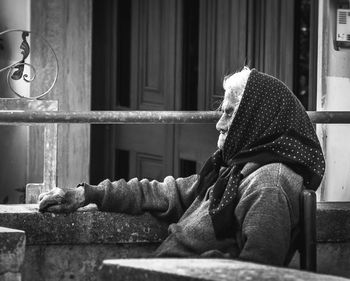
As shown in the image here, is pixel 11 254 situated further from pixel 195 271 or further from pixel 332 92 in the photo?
pixel 332 92

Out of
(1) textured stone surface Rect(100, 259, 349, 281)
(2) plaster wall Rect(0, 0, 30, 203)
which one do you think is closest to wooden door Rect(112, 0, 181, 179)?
(2) plaster wall Rect(0, 0, 30, 203)

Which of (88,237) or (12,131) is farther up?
(12,131)

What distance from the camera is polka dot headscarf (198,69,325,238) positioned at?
5660mm

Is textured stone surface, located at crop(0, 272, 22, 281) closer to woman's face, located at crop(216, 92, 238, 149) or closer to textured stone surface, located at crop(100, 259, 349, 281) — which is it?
textured stone surface, located at crop(100, 259, 349, 281)

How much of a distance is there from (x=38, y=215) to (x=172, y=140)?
379cm

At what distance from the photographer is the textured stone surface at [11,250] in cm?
530

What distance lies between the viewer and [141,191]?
6.24 metres

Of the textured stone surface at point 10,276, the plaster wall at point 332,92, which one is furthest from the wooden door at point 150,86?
the textured stone surface at point 10,276

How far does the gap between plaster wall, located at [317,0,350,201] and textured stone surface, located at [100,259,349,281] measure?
3.23 m

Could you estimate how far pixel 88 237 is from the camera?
6297mm

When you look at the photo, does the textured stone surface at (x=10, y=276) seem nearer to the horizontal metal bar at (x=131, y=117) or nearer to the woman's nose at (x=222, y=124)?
the woman's nose at (x=222, y=124)

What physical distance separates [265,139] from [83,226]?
1.01 meters

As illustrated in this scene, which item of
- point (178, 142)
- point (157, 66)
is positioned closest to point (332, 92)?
point (178, 142)

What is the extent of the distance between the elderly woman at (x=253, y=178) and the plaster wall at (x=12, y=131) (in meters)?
4.15
